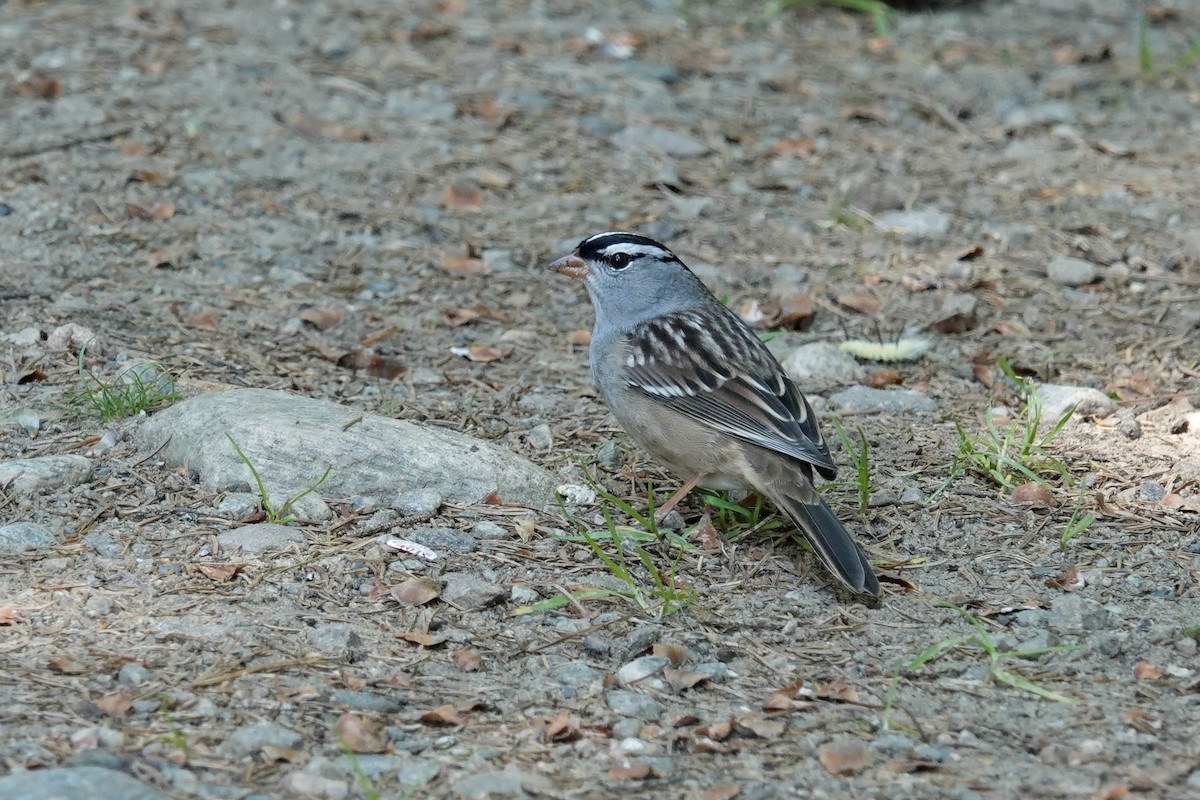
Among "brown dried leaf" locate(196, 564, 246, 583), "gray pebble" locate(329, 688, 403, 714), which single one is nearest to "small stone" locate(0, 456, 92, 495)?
"brown dried leaf" locate(196, 564, 246, 583)

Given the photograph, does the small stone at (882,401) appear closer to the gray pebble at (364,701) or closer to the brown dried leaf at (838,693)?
the brown dried leaf at (838,693)

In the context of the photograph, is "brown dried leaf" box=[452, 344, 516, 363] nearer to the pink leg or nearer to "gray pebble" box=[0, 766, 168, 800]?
the pink leg

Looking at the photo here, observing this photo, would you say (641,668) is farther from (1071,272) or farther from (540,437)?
(1071,272)

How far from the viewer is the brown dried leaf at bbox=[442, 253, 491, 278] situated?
22.1 feet

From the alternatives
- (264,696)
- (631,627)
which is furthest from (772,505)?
(264,696)

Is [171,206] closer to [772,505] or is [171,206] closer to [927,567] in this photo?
[772,505]

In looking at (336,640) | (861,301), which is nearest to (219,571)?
(336,640)

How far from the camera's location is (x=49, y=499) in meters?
4.57

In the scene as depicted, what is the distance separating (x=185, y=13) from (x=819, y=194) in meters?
4.15

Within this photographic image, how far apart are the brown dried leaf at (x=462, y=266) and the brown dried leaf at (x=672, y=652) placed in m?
3.07

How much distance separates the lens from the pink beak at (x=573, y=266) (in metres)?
5.55

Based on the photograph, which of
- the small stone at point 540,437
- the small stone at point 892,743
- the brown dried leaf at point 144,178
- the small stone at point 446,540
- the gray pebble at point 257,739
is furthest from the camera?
the brown dried leaf at point 144,178

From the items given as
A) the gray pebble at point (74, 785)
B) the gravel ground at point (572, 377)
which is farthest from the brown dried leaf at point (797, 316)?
the gray pebble at point (74, 785)

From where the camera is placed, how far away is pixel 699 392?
4891 millimetres
